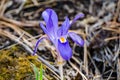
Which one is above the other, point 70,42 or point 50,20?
point 50,20

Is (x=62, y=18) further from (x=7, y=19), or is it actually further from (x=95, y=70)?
(x=95, y=70)

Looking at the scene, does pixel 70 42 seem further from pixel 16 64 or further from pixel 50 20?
pixel 50 20

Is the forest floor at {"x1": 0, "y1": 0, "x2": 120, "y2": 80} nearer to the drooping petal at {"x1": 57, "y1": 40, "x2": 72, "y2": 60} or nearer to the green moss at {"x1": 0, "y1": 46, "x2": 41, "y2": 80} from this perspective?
the green moss at {"x1": 0, "y1": 46, "x2": 41, "y2": 80}

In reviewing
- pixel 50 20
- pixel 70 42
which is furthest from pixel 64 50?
pixel 70 42

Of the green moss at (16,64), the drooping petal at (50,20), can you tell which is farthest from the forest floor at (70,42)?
the drooping petal at (50,20)

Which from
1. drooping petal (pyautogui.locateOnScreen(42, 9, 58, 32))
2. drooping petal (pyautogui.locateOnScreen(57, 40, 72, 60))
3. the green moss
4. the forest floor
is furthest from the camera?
the forest floor

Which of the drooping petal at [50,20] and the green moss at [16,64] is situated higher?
the drooping petal at [50,20]

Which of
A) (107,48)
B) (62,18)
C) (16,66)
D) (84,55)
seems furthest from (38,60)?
(62,18)

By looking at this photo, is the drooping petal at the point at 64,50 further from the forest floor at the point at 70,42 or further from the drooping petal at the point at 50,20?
the forest floor at the point at 70,42

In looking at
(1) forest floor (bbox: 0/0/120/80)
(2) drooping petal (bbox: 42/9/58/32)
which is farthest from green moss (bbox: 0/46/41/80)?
(2) drooping petal (bbox: 42/9/58/32)
